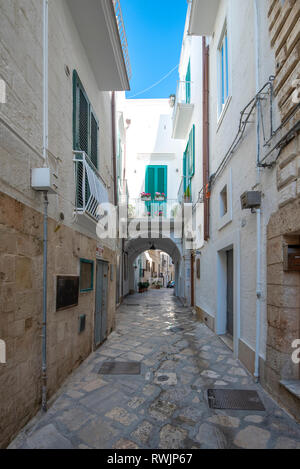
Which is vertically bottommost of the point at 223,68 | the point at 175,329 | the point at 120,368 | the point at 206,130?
the point at 175,329

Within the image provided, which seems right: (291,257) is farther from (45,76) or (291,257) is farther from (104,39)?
(104,39)

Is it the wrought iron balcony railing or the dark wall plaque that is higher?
the wrought iron balcony railing

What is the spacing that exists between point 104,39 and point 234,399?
238 inches

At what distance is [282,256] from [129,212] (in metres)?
11.3

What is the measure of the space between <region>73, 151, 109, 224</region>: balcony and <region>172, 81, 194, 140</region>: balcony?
22.5ft

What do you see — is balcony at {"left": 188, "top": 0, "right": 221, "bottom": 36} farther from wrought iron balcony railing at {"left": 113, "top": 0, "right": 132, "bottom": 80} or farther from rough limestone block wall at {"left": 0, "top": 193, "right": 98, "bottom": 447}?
rough limestone block wall at {"left": 0, "top": 193, "right": 98, "bottom": 447}

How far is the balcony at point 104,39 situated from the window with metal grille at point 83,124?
0.87 metres

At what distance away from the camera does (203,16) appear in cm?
691

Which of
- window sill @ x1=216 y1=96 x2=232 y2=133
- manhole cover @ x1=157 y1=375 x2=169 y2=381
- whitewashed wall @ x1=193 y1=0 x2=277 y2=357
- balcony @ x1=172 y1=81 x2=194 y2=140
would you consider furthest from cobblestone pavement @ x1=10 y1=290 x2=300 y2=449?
balcony @ x1=172 y1=81 x2=194 y2=140

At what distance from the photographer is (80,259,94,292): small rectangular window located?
4.92m

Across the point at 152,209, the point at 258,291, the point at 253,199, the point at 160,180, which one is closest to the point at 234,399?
the point at 258,291

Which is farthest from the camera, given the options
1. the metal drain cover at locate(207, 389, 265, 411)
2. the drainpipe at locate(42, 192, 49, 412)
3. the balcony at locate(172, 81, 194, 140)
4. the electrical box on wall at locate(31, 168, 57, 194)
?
the balcony at locate(172, 81, 194, 140)

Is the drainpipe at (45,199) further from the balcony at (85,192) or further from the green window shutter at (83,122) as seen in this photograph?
the green window shutter at (83,122)

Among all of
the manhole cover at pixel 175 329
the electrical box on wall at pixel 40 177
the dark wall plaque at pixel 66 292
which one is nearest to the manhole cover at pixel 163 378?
the dark wall plaque at pixel 66 292
